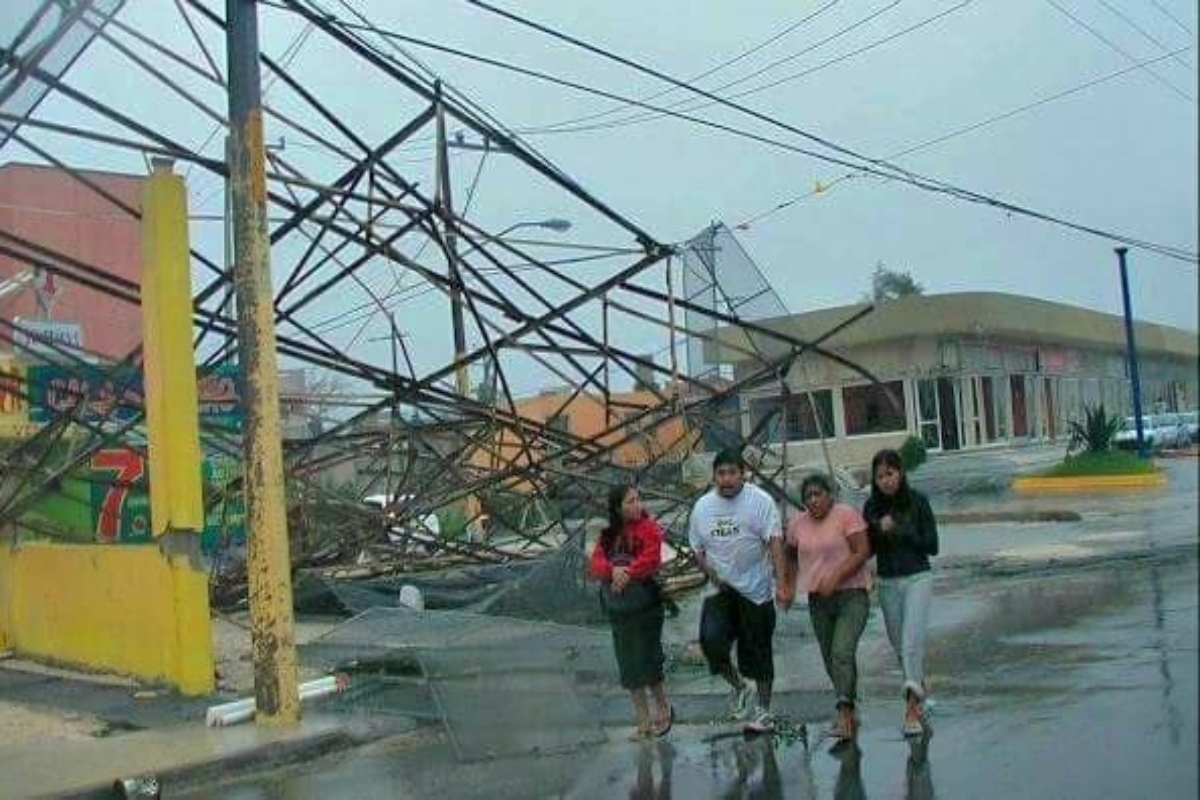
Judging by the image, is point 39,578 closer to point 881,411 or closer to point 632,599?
point 632,599

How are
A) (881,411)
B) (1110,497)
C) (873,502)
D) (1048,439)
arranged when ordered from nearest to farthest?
(873,502), (1048,439), (881,411), (1110,497)

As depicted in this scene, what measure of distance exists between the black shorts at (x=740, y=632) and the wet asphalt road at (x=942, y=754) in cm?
45

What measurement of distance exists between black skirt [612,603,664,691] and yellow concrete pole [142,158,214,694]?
12.8 feet

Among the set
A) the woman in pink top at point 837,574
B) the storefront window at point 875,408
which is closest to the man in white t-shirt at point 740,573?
the woman in pink top at point 837,574

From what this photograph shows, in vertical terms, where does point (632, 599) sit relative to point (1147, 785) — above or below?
above

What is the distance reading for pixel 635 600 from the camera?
8586 millimetres

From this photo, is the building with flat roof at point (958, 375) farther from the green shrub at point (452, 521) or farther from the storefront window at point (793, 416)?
the green shrub at point (452, 521)

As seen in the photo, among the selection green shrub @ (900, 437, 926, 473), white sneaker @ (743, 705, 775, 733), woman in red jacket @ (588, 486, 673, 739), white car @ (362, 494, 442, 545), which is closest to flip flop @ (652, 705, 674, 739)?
woman in red jacket @ (588, 486, 673, 739)

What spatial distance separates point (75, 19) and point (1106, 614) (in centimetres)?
955

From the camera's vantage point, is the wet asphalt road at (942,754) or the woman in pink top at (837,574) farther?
the woman in pink top at (837,574)

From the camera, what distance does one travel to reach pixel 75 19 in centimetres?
1123

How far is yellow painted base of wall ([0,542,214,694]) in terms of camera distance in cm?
1086

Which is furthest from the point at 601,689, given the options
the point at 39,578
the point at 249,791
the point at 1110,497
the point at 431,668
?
the point at 1110,497

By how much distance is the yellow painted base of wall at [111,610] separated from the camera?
35.6 ft
